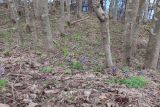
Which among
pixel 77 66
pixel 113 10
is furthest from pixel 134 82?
pixel 113 10

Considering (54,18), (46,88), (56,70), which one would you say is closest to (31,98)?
(46,88)

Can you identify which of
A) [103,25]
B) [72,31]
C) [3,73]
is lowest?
[72,31]

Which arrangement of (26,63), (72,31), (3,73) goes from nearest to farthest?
1. (3,73)
2. (26,63)
3. (72,31)

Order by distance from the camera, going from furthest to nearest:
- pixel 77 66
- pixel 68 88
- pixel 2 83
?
pixel 77 66 < pixel 68 88 < pixel 2 83

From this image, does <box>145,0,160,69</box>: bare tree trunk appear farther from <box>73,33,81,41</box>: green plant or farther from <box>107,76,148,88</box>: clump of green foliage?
<box>73,33,81,41</box>: green plant

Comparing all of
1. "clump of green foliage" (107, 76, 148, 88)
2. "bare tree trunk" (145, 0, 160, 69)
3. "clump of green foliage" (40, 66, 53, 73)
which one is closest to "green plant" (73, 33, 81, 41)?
"bare tree trunk" (145, 0, 160, 69)

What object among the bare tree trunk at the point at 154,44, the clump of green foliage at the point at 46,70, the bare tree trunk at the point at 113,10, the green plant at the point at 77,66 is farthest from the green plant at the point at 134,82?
the bare tree trunk at the point at 113,10

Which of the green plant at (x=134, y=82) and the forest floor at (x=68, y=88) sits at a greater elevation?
the forest floor at (x=68, y=88)

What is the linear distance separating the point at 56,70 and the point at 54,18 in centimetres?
2025

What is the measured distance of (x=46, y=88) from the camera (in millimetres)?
5172

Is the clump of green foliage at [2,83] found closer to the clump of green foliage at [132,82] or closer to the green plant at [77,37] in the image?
the clump of green foliage at [132,82]

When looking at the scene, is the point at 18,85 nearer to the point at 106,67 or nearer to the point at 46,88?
the point at 46,88

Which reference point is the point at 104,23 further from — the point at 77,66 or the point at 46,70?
A: the point at 46,70

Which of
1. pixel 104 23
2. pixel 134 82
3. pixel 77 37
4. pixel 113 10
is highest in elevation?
pixel 104 23
